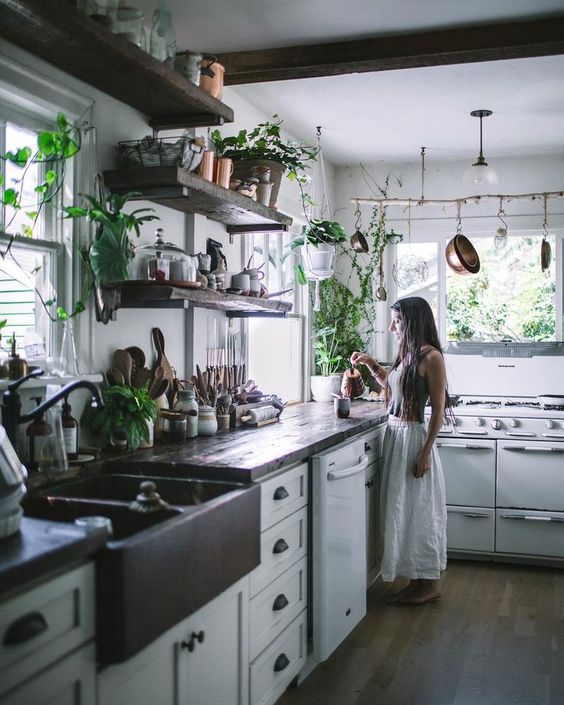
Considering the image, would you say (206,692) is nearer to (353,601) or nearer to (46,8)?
(353,601)

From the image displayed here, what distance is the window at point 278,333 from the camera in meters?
4.57

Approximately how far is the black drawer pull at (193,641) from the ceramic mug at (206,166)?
1803mm

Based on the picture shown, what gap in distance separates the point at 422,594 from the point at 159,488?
2.02 m

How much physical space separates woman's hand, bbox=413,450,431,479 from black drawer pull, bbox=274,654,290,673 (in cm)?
130

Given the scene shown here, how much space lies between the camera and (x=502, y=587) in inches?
169

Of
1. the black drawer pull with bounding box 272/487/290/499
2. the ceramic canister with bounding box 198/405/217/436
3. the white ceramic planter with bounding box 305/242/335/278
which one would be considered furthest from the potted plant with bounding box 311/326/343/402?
the black drawer pull with bounding box 272/487/290/499

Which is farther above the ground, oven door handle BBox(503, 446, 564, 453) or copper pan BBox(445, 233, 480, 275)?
copper pan BBox(445, 233, 480, 275)

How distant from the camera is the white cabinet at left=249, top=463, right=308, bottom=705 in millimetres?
2547

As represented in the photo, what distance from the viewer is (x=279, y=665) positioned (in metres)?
2.75

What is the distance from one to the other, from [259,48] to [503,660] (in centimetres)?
286

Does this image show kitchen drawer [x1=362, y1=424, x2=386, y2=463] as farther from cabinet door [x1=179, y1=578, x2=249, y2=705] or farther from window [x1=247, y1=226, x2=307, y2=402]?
cabinet door [x1=179, y1=578, x2=249, y2=705]

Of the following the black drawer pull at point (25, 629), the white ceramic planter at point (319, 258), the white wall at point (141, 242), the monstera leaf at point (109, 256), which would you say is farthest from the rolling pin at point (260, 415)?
the black drawer pull at point (25, 629)

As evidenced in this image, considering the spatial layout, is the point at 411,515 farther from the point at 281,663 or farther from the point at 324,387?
the point at 324,387

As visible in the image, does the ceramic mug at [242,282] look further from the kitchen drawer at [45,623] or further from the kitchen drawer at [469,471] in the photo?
the kitchen drawer at [45,623]
